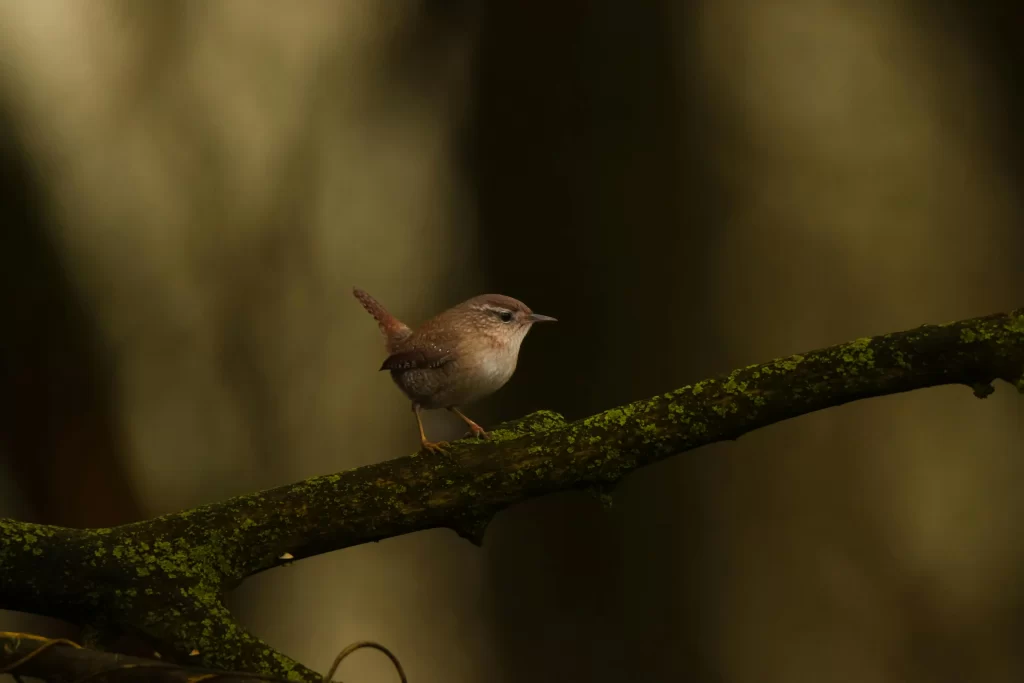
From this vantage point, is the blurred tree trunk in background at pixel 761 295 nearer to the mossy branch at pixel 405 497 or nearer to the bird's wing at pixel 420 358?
the bird's wing at pixel 420 358

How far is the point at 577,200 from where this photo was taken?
2.12 meters

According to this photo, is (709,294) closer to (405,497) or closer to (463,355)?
(463,355)

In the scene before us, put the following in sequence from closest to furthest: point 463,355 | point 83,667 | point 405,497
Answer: point 83,667, point 405,497, point 463,355

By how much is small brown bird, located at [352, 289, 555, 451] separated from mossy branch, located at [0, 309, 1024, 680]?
13 centimetres

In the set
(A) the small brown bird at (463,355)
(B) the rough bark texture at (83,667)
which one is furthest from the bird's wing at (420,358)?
(B) the rough bark texture at (83,667)

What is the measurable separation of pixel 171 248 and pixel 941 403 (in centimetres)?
205

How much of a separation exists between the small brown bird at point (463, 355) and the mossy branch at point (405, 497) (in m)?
0.13

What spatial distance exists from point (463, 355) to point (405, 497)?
0.78 feet

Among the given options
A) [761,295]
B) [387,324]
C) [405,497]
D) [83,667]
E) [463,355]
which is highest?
[761,295]

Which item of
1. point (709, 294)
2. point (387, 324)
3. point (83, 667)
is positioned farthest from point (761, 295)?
point (83, 667)

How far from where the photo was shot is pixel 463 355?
1265 millimetres

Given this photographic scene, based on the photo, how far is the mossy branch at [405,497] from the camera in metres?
1.03

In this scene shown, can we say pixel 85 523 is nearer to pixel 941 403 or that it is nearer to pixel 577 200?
pixel 577 200

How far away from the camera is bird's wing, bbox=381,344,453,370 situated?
1.28m
